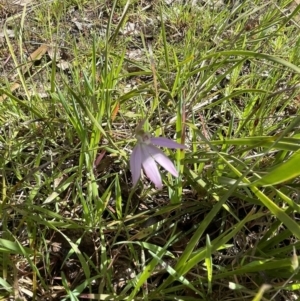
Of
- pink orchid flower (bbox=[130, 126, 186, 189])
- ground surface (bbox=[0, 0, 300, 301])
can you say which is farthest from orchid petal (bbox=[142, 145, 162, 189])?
ground surface (bbox=[0, 0, 300, 301])

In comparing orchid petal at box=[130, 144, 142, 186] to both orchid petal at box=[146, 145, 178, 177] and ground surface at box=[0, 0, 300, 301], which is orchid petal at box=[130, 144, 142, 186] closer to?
orchid petal at box=[146, 145, 178, 177]

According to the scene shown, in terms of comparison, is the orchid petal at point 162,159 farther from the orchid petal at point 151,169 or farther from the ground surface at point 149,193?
the ground surface at point 149,193

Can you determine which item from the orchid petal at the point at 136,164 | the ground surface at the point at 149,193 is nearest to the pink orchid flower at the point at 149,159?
the orchid petal at the point at 136,164

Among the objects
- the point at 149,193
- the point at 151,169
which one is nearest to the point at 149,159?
the point at 151,169

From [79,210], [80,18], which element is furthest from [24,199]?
[80,18]

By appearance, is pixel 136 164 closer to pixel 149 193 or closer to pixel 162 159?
pixel 162 159

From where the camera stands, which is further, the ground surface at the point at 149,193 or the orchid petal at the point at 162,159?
the ground surface at the point at 149,193

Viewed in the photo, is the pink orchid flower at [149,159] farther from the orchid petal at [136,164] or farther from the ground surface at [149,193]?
the ground surface at [149,193]

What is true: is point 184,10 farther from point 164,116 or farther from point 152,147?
point 152,147

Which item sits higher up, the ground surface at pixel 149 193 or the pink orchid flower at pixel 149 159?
the pink orchid flower at pixel 149 159
